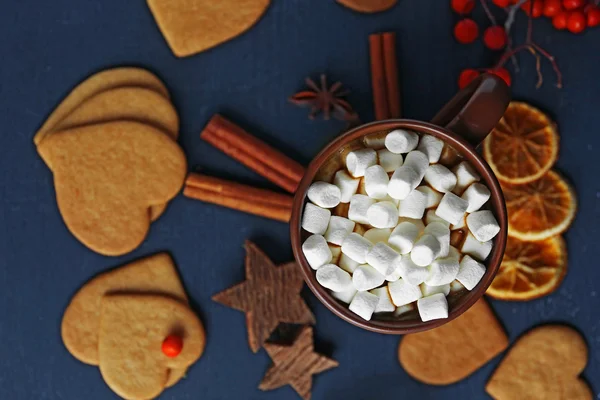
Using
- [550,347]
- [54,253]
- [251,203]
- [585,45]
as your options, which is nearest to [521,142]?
[585,45]

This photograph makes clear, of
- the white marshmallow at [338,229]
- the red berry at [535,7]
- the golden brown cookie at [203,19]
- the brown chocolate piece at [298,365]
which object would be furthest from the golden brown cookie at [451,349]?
the golden brown cookie at [203,19]

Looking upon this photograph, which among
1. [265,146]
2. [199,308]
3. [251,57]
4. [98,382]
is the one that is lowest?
[98,382]

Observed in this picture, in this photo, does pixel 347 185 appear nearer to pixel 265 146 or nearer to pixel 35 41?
pixel 265 146

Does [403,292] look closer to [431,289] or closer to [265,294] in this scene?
[431,289]

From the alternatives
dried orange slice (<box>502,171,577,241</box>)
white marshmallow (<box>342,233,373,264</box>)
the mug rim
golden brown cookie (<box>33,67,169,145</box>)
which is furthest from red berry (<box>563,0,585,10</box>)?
golden brown cookie (<box>33,67,169,145</box>)

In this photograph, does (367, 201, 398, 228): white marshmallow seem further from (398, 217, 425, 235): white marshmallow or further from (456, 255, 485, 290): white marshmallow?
(456, 255, 485, 290): white marshmallow

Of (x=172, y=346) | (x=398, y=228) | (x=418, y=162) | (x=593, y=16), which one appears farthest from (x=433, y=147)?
(x=172, y=346)

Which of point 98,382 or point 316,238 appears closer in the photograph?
point 316,238
